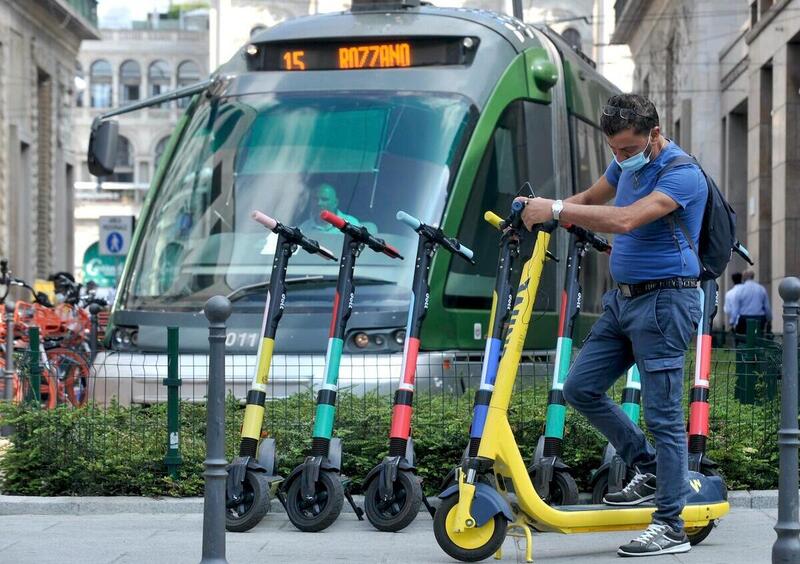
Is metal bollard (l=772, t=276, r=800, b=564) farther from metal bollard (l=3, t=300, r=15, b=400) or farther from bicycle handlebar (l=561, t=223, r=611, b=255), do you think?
metal bollard (l=3, t=300, r=15, b=400)

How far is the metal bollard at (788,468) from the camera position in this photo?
6332 millimetres

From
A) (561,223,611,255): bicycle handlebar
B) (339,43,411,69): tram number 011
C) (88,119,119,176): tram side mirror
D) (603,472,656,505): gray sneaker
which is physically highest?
(339,43,411,69): tram number 011

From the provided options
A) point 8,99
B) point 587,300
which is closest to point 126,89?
point 8,99

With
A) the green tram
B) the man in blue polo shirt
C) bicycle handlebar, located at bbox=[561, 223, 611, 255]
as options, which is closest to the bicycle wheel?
the green tram

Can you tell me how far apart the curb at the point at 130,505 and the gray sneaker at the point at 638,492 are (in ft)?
5.75

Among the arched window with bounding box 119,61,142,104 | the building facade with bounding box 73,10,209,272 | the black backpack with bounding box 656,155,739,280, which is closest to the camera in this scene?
the black backpack with bounding box 656,155,739,280

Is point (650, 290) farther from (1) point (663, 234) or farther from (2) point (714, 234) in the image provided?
(2) point (714, 234)

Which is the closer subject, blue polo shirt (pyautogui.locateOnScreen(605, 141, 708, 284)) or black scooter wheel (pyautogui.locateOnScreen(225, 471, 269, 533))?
blue polo shirt (pyautogui.locateOnScreen(605, 141, 708, 284))

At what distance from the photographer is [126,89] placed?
322 feet

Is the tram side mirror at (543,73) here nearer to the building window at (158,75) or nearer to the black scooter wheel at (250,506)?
the black scooter wheel at (250,506)

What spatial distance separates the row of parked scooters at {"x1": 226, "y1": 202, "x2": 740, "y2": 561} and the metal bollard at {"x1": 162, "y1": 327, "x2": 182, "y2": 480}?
0.59 meters

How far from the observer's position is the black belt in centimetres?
684

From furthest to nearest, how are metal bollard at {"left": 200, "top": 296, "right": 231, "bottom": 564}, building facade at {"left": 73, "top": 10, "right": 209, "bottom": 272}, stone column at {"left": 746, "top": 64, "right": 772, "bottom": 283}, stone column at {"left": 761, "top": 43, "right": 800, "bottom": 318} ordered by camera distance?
building facade at {"left": 73, "top": 10, "right": 209, "bottom": 272} → stone column at {"left": 746, "top": 64, "right": 772, "bottom": 283} → stone column at {"left": 761, "top": 43, "right": 800, "bottom": 318} → metal bollard at {"left": 200, "top": 296, "right": 231, "bottom": 564}

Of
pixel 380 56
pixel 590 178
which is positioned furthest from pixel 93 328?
pixel 380 56
